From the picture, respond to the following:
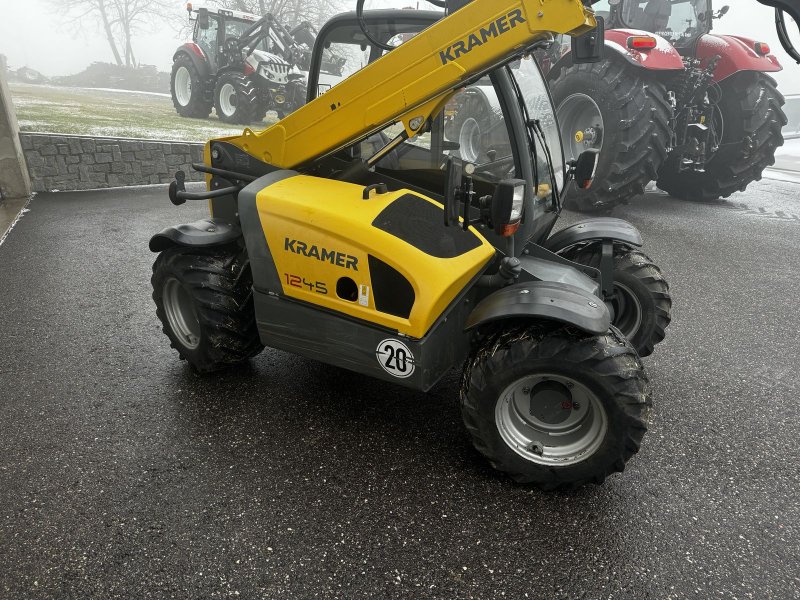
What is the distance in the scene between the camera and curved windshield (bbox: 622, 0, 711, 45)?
24.1 feet

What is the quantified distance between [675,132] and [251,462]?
263 inches

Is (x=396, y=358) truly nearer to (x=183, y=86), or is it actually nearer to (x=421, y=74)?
(x=421, y=74)

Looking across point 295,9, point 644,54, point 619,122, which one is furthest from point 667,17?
point 295,9

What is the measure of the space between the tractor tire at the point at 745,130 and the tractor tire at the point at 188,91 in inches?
357

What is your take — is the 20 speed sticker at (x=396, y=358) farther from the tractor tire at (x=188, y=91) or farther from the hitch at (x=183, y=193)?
the tractor tire at (x=188, y=91)

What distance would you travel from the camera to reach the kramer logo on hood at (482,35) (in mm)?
1931

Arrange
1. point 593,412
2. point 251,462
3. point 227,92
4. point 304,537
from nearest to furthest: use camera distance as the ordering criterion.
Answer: point 304,537 → point 593,412 → point 251,462 → point 227,92

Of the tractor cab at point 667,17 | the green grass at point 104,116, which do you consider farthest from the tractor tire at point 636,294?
the green grass at point 104,116

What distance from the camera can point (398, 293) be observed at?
2244mm

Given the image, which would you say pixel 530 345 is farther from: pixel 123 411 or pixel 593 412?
pixel 123 411

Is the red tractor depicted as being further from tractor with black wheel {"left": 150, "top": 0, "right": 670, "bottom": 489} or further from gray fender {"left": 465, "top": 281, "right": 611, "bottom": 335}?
gray fender {"left": 465, "top": 281, "right": 611, "bottom": 335}

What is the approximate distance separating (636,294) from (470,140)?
4.22 ft

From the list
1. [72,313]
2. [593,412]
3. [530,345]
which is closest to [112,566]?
[530,345]

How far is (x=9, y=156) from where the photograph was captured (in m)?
6.50
